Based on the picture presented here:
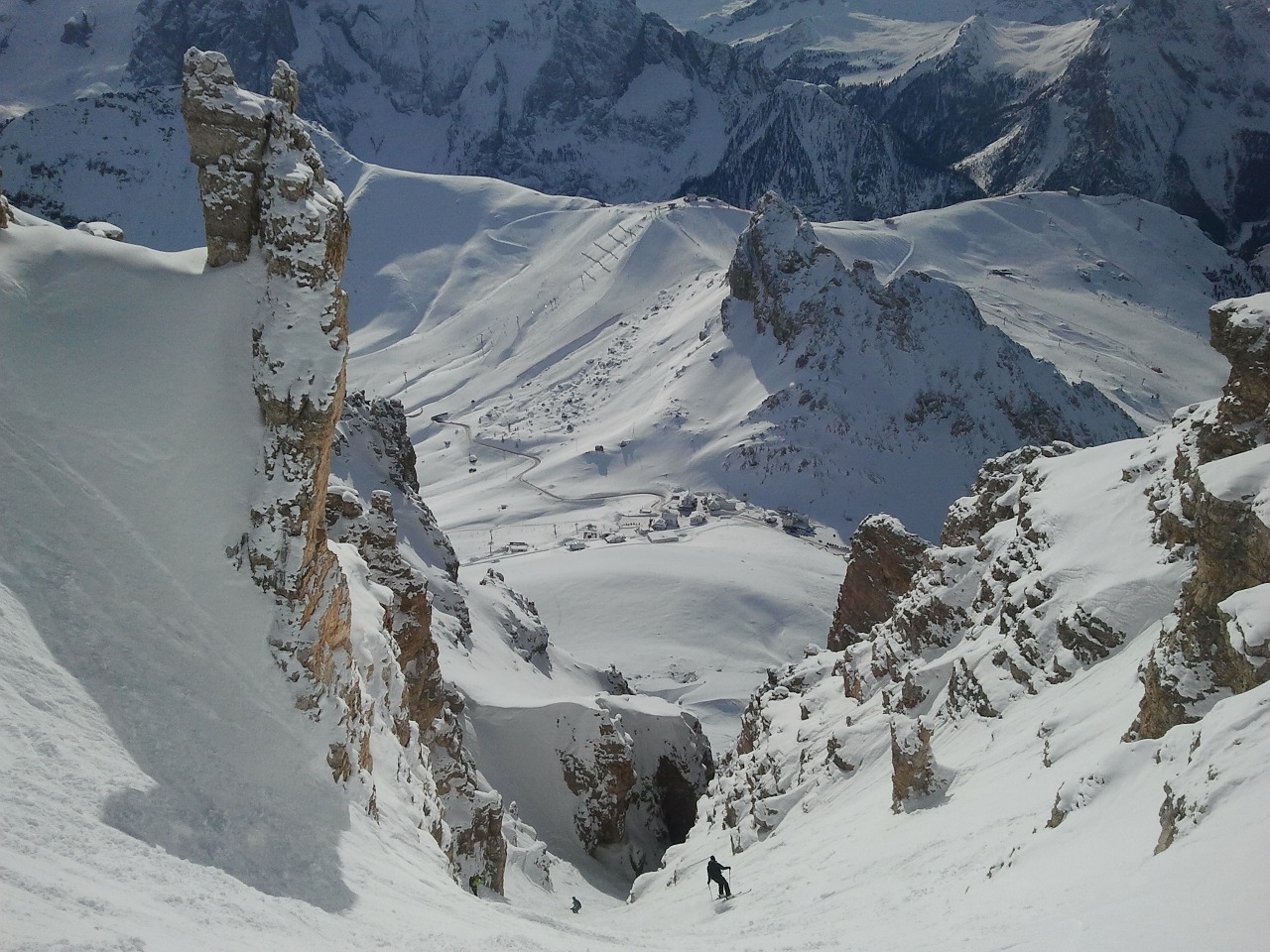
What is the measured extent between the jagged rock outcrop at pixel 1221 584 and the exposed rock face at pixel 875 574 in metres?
24.2

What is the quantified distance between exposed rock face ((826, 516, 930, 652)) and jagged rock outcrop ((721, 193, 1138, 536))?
59.0 meters

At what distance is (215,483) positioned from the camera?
1944 cm

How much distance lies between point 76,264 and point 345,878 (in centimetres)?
1388

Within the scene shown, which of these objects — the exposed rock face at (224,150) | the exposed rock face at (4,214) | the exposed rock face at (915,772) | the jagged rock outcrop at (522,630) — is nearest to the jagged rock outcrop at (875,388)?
the jagged rock outcrop at (522,630)

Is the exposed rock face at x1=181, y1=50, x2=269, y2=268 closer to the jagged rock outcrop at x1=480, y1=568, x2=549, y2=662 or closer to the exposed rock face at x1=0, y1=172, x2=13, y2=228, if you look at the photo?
the exposed rock face at x1=0, y1=172, x2=13, y2=228

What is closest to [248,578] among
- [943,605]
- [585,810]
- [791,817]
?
[791,817]

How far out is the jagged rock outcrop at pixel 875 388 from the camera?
367ft

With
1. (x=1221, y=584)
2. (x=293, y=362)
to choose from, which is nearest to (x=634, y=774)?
(x=293, y=362)

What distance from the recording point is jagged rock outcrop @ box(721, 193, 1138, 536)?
111938 millimetres

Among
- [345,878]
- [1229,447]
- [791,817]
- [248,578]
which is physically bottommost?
[791,817]

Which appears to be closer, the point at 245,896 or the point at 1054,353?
the point at 245,896

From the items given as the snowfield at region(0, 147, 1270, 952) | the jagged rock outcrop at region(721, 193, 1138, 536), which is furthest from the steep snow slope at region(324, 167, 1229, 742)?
the snowfield at region(0, 147, 1270, 952)

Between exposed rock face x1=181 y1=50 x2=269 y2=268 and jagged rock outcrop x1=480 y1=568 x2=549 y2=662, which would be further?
jagged rock outcrop x1=480 y1=568 x2=549 y2=662

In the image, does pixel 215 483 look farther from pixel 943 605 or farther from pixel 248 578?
pixel 943 605
